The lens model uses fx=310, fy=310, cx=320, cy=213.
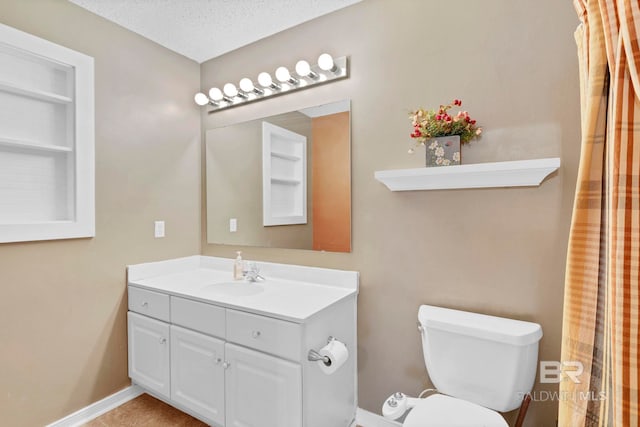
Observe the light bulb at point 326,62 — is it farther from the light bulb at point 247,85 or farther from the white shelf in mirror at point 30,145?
the white shelf in mirror at point 30,145

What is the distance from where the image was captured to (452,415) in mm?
1177

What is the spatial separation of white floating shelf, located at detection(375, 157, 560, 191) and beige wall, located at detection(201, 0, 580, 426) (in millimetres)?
76

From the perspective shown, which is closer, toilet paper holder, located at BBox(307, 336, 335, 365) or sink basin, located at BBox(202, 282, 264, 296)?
toilet paper holder, located at BBox(307, 336, 335, 365)

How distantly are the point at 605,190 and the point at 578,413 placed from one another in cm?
63

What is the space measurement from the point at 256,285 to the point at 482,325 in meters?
1.24

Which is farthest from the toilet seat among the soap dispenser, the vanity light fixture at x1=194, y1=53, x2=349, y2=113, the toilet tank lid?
the vanity light fixture at x1=194, y1=53, x2=349, y2=113

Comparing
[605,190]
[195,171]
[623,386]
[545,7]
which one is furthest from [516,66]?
[195,171]

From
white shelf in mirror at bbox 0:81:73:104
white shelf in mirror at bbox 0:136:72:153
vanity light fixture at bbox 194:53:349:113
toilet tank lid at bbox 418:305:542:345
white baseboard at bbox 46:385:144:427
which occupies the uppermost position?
vanity light fixture at bbox 194:53:349:113

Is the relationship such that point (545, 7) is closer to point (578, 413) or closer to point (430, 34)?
point (430, 34)

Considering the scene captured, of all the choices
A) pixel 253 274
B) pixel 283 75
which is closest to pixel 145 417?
pixel 253 274

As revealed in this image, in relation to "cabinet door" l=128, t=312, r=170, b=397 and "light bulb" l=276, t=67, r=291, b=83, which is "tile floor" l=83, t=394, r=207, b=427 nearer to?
"cabinet door" l=128, t=312, r=170, b=397

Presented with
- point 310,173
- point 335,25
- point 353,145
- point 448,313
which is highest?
point 335,25

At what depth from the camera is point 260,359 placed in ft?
4.60

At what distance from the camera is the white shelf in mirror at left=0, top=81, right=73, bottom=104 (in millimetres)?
1517
